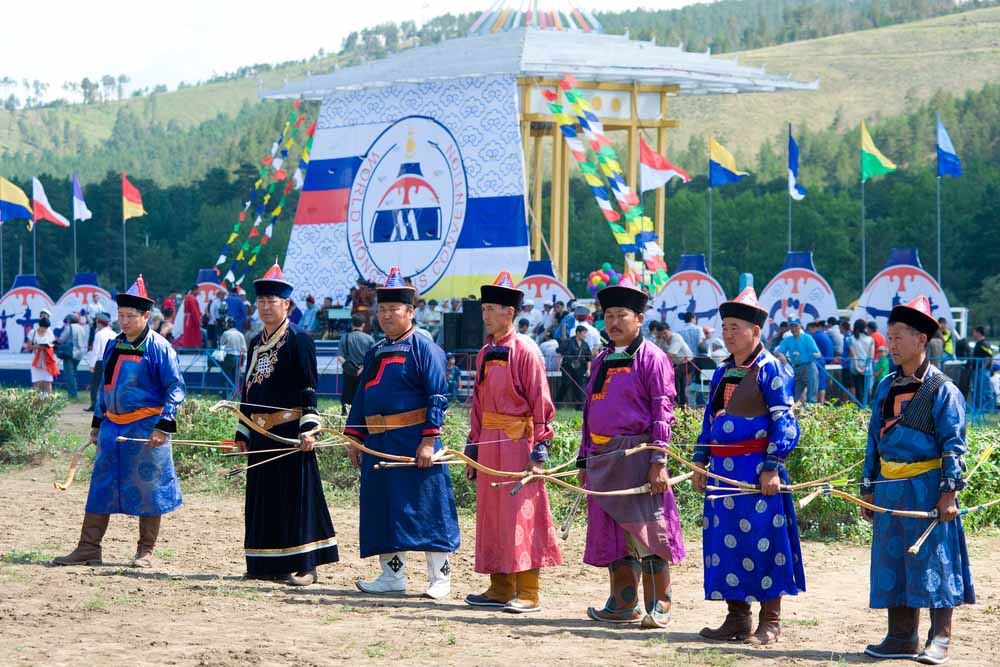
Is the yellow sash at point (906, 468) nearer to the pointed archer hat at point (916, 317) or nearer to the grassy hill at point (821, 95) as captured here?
the pointed archer hat at point (916, 317)

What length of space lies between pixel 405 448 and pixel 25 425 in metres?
7.49

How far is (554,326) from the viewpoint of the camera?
18969 millimetres

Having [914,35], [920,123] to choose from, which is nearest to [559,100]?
[920,123]

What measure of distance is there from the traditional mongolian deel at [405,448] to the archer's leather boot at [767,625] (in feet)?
5.79

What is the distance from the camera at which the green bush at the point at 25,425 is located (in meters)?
13.4

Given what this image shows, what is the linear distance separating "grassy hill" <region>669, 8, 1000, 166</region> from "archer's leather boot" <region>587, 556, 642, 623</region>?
89708mm

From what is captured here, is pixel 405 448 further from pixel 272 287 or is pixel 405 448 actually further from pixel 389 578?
pixel 272 287

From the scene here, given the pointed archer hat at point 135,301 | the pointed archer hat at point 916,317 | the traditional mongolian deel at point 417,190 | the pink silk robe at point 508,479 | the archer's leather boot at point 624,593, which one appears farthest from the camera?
the traditional mongolian deel at point 417,190

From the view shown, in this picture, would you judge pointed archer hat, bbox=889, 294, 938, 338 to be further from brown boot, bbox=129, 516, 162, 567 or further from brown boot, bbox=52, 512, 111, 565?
brown boot, bbox=52, 512, 111, 565

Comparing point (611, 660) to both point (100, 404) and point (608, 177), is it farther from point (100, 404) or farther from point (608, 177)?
point (608, 177)

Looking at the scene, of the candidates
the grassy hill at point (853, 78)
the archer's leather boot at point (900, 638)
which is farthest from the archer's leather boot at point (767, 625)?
the grassy hill at point (853, 78)

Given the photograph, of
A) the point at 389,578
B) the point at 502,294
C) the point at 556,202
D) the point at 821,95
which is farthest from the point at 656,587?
the point at 821,95

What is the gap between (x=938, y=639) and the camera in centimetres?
593

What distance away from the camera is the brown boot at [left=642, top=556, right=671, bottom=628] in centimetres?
667
